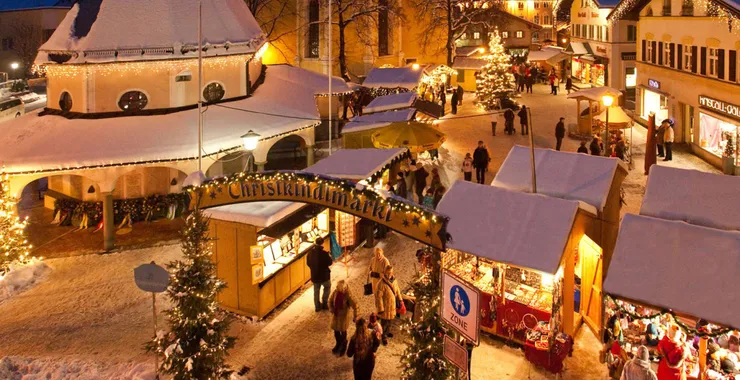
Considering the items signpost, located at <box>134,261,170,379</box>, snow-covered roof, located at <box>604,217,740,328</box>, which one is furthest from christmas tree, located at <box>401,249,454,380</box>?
signpost, located at <box>134,261,170,379</box>

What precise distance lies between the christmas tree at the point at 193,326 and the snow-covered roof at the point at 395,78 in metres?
25.2

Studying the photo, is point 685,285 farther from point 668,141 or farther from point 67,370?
point 668,141

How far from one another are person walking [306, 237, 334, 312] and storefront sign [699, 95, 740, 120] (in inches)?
699

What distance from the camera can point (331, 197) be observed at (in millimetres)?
11414

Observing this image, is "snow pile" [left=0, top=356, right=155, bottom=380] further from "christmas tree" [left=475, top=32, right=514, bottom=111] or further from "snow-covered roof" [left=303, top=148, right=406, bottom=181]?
"christmas tree" [left=475, top=32, right=514, bottom=111]

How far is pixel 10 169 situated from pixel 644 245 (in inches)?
618

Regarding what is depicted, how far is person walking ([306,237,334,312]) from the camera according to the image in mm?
13336

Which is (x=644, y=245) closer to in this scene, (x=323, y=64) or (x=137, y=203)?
(x=137, y=203)

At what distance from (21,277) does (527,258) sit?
12842 millimetres

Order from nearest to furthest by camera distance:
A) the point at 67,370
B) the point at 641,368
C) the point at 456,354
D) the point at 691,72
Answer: the point at 456,354 → the point at 641,368 → the point at 67,370 → the point at 691,72

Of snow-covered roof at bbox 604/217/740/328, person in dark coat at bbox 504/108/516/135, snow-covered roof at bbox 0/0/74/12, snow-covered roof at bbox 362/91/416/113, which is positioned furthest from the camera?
snow-covered roof at bbox 0/0/74/12

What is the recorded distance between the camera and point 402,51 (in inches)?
1815

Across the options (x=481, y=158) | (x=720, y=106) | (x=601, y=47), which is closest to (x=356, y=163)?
(x=481, y=158)

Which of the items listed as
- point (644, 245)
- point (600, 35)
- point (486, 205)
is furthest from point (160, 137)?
point (600, 35)
